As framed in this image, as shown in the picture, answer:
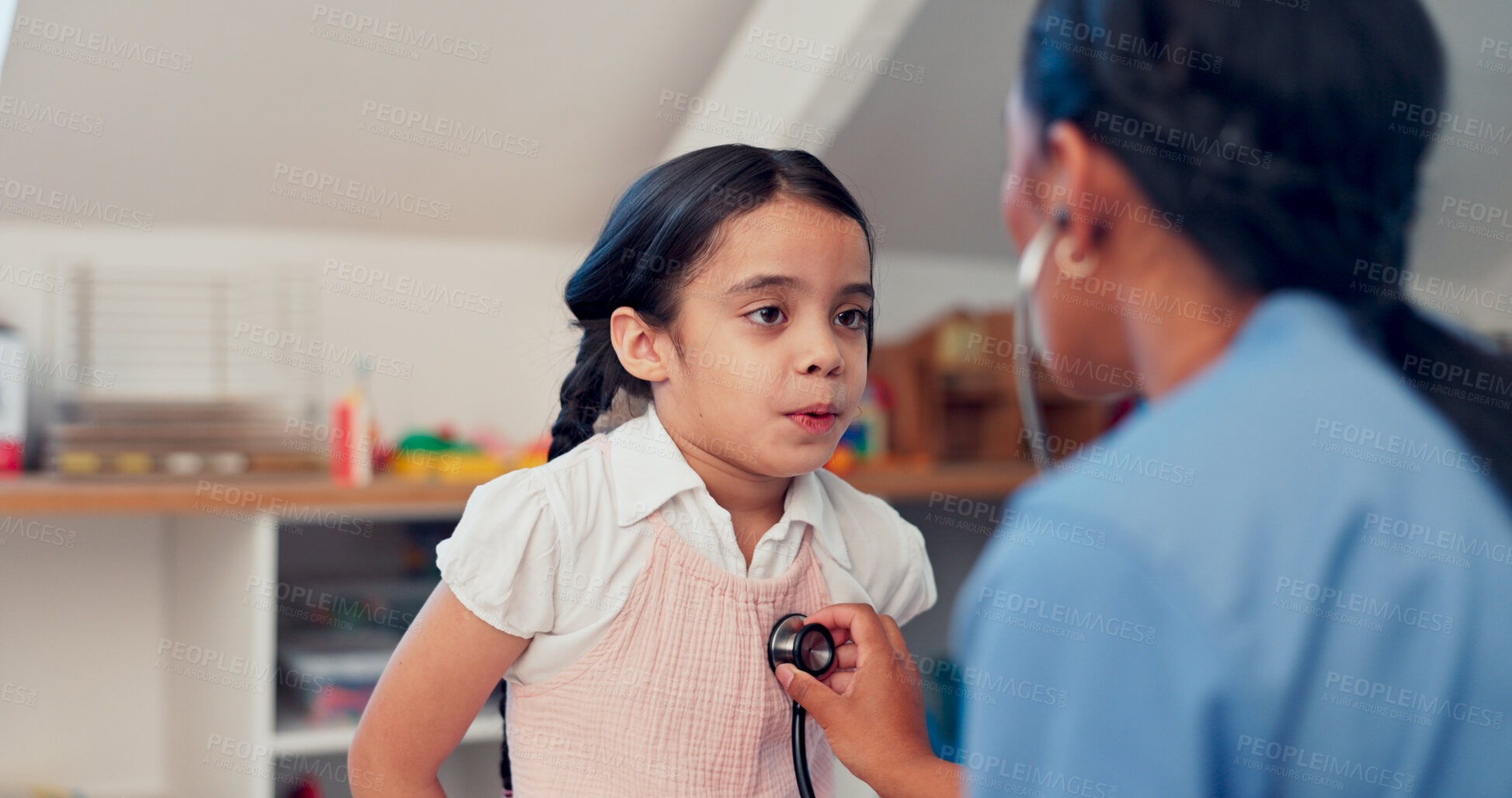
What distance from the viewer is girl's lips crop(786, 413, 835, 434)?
2.82 ft

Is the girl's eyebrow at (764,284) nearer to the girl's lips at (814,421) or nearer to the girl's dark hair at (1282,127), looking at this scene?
the girl's lips at (814,421)

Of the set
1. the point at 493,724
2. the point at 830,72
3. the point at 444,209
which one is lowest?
the point at 493,724

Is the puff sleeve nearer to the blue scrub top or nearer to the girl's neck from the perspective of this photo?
the girl's neck

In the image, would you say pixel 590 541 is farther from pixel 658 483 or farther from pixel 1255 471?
pixel 1255 471

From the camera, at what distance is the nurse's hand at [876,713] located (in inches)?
30.9

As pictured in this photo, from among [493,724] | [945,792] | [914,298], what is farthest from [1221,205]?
[914,298]

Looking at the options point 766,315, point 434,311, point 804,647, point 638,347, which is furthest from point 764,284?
point 434,311

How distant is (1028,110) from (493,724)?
A: 1.65 metres

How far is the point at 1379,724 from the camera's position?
428 mm

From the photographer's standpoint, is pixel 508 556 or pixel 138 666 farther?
pixel 138 666

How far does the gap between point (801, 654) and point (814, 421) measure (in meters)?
0.17

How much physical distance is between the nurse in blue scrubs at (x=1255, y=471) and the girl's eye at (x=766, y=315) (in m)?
0.39

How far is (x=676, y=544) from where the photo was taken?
90 centimetres

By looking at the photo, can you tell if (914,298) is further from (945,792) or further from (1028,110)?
(1028,110)
